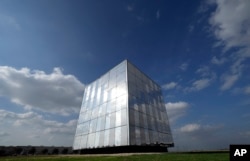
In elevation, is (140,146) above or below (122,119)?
below

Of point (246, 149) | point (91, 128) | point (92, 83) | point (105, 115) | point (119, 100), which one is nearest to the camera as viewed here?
point (246, 149)

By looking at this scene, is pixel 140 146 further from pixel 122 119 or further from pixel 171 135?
pixel 171 135

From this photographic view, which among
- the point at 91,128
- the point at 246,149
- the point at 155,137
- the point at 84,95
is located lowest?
the point at 246,149

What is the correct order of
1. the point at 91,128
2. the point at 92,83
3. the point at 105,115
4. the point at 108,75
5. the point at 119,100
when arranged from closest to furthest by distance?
the point at 119,100, the point at 105,115, the point at 91,128, the point at 108,75, the point at 92,83

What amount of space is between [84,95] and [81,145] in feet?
43.2

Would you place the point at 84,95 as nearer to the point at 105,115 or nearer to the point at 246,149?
the point at 105,115

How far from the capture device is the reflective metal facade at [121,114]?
21.5m

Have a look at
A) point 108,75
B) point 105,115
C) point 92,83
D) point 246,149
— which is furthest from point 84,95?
point 246,149

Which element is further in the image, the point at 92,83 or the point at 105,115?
the point at 92,83

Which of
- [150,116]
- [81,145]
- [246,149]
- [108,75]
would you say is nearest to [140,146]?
[150,116]

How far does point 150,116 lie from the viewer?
26938 millimetres

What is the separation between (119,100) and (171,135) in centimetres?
1567

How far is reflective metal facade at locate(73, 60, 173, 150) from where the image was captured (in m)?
21.5

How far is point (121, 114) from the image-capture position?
22.5m
